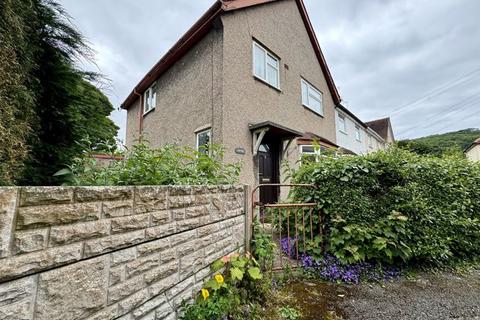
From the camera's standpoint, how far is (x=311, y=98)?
9352 millimetres

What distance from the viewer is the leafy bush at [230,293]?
5.86ft

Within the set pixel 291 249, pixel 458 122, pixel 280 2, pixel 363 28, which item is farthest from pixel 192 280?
pixel 458 122

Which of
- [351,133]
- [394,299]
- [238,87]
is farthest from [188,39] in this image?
[351,133]

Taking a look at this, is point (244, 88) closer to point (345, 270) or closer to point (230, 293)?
point (345, 270)

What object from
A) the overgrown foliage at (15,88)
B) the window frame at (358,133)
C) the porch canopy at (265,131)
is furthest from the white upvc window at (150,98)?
the window frame at (358,133)

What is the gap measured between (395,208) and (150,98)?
31.4 ft

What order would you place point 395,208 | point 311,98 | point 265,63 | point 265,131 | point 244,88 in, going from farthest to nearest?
1. point 311,98
2. point 265,63
3. point 244,88
4. point 265,131
5. point 395,208

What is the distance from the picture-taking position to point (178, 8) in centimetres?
675

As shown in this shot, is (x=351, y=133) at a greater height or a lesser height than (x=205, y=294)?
greater

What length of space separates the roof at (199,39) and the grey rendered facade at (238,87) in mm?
131

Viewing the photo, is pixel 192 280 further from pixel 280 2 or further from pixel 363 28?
pixel 363 28

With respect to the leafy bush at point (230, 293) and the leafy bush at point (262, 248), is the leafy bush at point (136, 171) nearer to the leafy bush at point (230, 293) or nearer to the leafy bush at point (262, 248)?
the leafy bush at point (230, 293)

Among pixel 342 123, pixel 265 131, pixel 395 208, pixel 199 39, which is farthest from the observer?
pixel 342 123

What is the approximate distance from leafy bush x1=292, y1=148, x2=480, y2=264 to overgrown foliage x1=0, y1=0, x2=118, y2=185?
3.37 m
